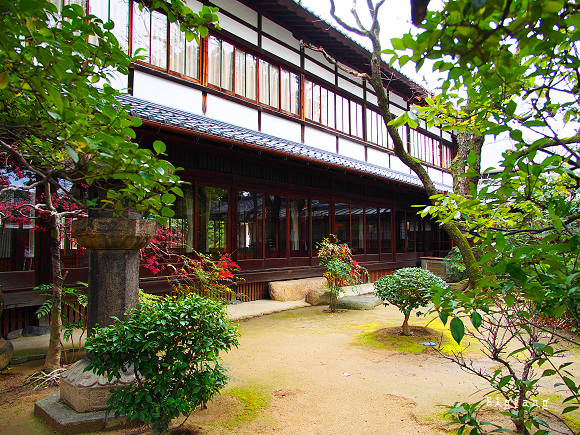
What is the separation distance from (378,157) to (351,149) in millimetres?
1913

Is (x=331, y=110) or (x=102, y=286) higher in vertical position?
(x=331, y=110)

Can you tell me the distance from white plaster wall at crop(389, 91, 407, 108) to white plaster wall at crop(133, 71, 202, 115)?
372 inches

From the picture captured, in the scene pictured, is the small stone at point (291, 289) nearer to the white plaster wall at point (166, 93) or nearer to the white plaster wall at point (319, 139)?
the white plaster wall at point (319, 139)

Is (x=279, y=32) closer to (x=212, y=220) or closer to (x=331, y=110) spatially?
(x=331, y=110)

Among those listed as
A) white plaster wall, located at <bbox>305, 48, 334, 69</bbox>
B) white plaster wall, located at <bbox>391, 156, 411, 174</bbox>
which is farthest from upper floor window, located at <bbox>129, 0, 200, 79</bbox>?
white plaster wall, located at <bbox>391, 156, 411, 174</bbox>

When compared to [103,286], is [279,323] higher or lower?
lower

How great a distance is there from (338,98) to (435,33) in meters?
12.2

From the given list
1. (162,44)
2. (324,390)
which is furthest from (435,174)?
(324,390)

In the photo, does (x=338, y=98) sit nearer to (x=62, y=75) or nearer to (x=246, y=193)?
(x=246, y=193)

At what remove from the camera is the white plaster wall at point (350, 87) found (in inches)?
503

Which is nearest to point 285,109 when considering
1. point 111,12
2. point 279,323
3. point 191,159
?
point 191,159

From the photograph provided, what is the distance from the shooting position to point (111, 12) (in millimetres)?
7023

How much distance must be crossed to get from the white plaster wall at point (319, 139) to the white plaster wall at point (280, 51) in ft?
6.65

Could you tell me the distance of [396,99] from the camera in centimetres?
1542
